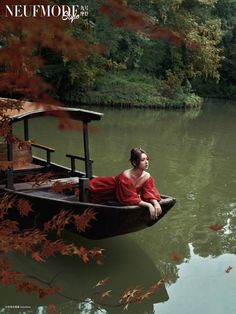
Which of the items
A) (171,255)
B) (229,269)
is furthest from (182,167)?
(229,269)

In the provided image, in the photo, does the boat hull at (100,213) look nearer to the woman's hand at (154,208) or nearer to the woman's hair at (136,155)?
the woman's hand at (154,208)

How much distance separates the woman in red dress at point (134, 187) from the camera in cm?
509

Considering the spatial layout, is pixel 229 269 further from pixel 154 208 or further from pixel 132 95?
pixel 132 95

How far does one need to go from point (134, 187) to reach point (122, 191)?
0.44 feet

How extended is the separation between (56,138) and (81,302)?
34.2ft

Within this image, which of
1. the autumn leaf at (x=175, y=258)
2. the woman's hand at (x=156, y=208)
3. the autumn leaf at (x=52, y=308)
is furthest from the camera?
the autumn leaf at (x=175, y=258)

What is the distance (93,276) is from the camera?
5230mm

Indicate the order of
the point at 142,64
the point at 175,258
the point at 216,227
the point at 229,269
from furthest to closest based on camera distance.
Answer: the point at 142,64
the point at 216,227
the point at 175,258
the point at 229,269

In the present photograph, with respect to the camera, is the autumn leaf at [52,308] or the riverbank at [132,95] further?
the riverbank at [132,95]

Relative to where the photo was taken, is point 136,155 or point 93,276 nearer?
point 136,155

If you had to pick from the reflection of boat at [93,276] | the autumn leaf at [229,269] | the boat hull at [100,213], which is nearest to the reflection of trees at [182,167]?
the reflection of boat at [93,276]

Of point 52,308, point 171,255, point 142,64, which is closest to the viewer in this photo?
point 52,308

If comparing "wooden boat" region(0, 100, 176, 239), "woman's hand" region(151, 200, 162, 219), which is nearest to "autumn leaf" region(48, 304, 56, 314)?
"wooden boat" region(0, 100, 176, 239)

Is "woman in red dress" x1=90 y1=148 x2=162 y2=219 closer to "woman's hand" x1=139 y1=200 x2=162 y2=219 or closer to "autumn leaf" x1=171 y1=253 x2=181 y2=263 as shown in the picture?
"woman's hand" x1=139 y1=200 x2=162 y2=219
